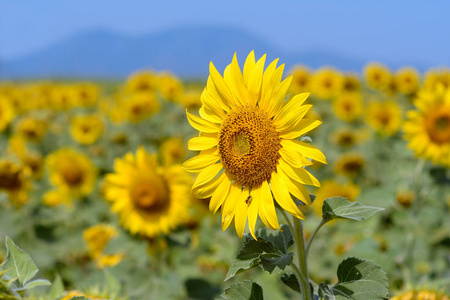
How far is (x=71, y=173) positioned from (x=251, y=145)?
4023 mm

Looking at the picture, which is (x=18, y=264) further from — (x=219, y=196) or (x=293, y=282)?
(x=293, y=282)

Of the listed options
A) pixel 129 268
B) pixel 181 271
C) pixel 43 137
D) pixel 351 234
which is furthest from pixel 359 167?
pixel 43 137

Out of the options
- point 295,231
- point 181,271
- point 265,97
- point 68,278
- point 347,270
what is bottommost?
point 68,278

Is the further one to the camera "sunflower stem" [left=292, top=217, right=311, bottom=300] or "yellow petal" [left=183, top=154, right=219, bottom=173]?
"yellow petal" [left=183, top=154, right=219, bottom=173]

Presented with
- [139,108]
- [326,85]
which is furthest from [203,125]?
[326,85]

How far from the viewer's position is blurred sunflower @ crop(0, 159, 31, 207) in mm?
4438

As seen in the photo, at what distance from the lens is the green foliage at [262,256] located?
1.29 metres

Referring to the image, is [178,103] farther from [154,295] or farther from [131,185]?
[154,295]

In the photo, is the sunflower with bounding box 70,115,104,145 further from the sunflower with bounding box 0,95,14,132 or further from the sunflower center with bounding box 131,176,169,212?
the sunflower center with bounding box 131,176,169,212

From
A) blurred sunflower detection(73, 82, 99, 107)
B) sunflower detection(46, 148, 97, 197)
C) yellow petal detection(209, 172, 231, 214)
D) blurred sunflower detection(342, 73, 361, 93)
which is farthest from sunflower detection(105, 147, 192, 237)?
blurred sunflower detection(342, 73, 361, 93)

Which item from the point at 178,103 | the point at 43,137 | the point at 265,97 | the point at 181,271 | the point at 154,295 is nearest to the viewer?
the point at 265,97

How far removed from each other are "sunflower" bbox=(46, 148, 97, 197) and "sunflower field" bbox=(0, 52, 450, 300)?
0.01m

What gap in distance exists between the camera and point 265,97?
1.49 m

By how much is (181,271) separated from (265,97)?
2851 mm
